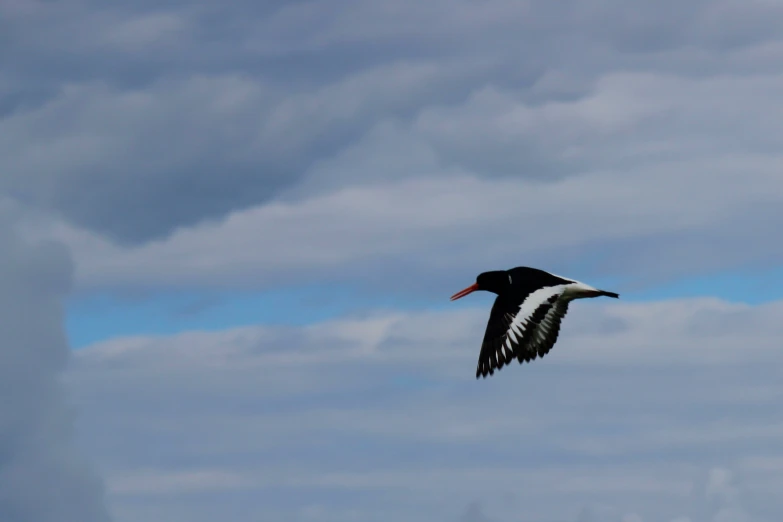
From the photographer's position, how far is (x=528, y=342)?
99.1 ft

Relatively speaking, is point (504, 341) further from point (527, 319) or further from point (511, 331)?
point (527, 319)

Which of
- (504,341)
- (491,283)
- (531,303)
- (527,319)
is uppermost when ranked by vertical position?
(491,283)

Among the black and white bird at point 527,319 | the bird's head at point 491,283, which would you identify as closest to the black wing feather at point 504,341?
the black and white bird at point 527,319

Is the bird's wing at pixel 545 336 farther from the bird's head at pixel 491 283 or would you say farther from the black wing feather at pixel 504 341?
the bird's head at pixel 491 283

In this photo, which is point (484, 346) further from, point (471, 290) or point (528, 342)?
point (471, 290)

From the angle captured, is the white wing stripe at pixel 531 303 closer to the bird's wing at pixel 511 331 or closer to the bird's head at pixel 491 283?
the bird's wing at pixel 511 331

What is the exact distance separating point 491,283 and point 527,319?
3.36 metres

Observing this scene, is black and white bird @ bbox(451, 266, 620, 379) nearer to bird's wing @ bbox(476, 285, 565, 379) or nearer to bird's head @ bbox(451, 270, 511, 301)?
bird's wing @ bbox(476, 285, 565, 379)

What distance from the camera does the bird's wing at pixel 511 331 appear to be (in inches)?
1182

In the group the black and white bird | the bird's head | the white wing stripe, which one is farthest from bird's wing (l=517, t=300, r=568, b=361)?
the bird's head

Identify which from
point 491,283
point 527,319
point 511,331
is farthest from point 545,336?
point 491,283

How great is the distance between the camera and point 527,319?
99.0 feet

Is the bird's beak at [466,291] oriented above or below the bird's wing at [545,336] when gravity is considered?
above

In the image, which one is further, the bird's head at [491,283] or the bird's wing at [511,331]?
the bird's head at [491,283]
